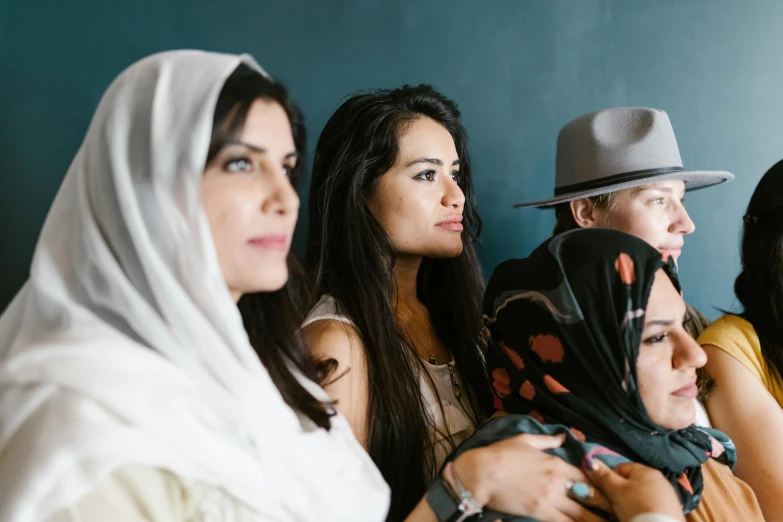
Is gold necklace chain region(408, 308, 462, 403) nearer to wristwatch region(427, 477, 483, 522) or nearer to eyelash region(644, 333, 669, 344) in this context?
wristwatch region(427, 477, 483, 522)

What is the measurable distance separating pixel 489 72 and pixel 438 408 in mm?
1022

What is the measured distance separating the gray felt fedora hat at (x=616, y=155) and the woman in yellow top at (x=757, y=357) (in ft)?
0.59

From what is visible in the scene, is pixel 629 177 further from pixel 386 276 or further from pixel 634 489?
pixel 634 489

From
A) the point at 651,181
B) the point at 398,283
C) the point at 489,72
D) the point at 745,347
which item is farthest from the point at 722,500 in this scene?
the point at 489,72

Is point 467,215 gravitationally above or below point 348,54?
below

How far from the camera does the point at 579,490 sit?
106cm

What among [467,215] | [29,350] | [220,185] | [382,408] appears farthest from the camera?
[467,215]

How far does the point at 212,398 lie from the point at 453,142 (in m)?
1.01

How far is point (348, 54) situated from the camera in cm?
181

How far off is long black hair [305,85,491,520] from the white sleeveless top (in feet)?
0.08

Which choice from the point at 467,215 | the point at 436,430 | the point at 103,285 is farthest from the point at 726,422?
the point at 103,285

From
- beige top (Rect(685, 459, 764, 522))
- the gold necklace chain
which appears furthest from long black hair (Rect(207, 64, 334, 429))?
beige top (Rect(685, 459, 764, 522))

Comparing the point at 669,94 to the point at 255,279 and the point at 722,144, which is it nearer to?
the point at 722,144

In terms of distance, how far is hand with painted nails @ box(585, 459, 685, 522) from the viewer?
985 millimetres
